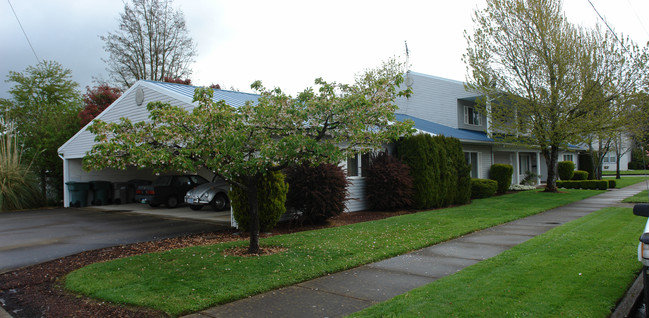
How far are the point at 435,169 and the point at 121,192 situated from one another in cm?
1443

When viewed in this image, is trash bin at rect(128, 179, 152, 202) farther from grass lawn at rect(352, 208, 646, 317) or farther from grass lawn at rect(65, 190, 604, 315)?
grass lawn at rect(352, 208, 646, 317)

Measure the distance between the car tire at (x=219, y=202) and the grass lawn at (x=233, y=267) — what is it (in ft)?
23.3

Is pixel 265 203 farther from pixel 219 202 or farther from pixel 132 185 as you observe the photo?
pixel 132 185

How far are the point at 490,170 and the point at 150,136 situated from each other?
799 inches

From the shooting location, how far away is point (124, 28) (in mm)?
30078

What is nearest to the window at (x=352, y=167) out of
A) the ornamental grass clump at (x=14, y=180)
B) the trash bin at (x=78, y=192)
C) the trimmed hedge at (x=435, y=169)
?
the trimmed hedge at (x=435, y=169)

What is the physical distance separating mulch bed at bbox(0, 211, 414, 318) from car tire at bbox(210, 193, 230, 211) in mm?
5727

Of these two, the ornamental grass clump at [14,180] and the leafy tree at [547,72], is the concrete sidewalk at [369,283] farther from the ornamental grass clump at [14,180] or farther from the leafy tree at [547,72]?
the ornamental grass clump at [14,180]

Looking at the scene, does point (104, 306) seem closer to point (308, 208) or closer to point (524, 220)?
point (308, 208)

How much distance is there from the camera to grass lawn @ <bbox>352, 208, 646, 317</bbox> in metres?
4.65

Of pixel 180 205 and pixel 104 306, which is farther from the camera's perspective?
pixel 180 205

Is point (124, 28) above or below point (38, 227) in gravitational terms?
above

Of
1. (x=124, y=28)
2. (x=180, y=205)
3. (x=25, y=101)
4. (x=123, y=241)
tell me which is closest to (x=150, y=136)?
(x=123, y=241)

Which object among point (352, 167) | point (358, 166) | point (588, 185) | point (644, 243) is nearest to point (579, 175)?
point (588, 185)
